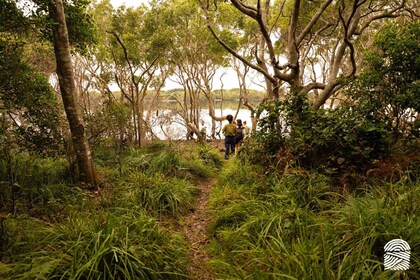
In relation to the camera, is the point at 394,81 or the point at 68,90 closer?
the point at 394,81

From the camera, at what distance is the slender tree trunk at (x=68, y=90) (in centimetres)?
443

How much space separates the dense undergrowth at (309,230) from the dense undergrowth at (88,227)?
2.35 ft

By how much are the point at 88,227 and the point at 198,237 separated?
1622mm

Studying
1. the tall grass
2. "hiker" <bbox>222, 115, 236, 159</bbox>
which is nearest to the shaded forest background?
the tall grass

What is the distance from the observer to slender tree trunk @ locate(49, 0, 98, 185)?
4434 millimetres

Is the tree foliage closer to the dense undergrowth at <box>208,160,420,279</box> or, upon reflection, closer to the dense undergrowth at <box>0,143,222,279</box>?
the dense undergrowth at <box>208,160,420,279</box>

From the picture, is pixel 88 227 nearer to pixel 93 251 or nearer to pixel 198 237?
pixel 93 251

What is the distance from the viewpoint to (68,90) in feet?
15.3

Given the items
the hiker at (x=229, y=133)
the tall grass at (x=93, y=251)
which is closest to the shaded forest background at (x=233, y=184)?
the tall grass at (x=93, y=251)

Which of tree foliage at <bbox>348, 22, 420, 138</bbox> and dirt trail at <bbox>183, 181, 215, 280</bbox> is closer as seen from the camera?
dirt trail at <bbox>183, 181, 215, 280</bbox>

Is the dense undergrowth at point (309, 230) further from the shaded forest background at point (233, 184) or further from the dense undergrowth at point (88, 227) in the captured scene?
the dense undergrowth at point (88, 227)

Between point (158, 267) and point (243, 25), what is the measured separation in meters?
14.2

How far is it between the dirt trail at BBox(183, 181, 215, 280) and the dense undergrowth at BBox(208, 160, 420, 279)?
149 mm

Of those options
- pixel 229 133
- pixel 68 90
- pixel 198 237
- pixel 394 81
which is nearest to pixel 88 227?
pixel 198 237
